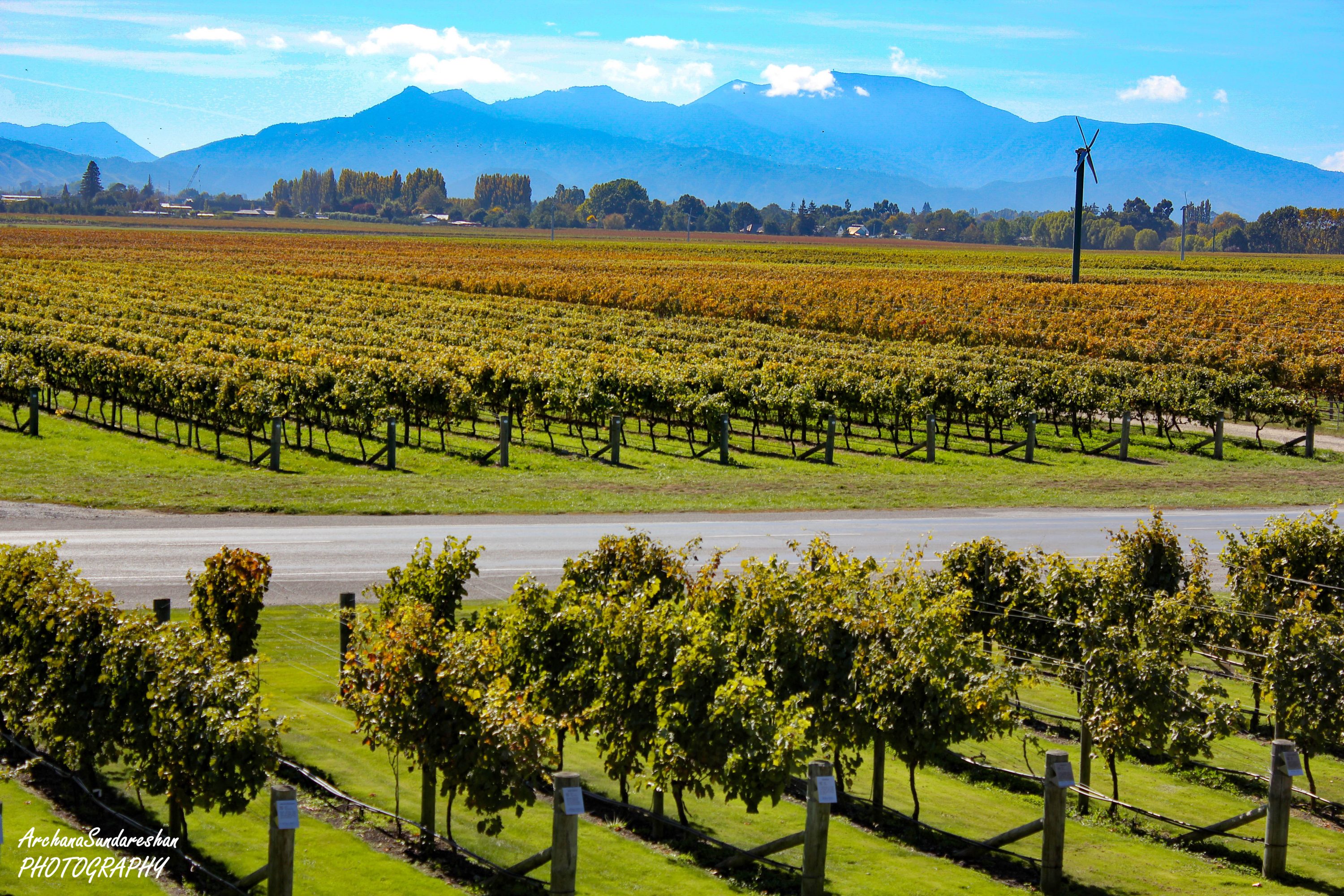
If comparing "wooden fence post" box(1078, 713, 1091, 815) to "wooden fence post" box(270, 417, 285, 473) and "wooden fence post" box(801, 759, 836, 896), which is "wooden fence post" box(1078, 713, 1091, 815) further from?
"wooden fence post" box(270, 417, 285, 473)

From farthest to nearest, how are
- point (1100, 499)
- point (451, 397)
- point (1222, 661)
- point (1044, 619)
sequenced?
point (451, 397), point (1100, 499), point (1222, 661), point (1044, 619)

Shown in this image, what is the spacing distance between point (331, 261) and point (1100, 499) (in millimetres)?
110122

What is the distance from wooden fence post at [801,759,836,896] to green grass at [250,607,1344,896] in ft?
→ 3.12

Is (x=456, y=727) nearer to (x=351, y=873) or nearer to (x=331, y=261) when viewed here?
(x=351, y=873)

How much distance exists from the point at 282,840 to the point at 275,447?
24.7 m

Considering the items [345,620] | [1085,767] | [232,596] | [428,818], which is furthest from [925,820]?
[232,596]

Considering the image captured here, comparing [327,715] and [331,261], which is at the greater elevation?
[331,261]

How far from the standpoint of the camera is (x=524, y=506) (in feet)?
93.4

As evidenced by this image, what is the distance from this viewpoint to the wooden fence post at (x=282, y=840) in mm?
8664

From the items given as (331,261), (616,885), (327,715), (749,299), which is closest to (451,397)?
(327,715)

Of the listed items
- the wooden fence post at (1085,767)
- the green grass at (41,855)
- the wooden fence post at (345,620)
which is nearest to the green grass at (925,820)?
the wooden fence post at (1085,767)

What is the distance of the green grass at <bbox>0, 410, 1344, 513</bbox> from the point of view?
28.2 metres

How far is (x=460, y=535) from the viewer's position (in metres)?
25.2

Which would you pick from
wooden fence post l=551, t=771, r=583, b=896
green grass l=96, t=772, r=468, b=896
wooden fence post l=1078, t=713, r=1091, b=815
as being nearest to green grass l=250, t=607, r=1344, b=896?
wooden fence post l=1078, t=713, r=1091, b=815
